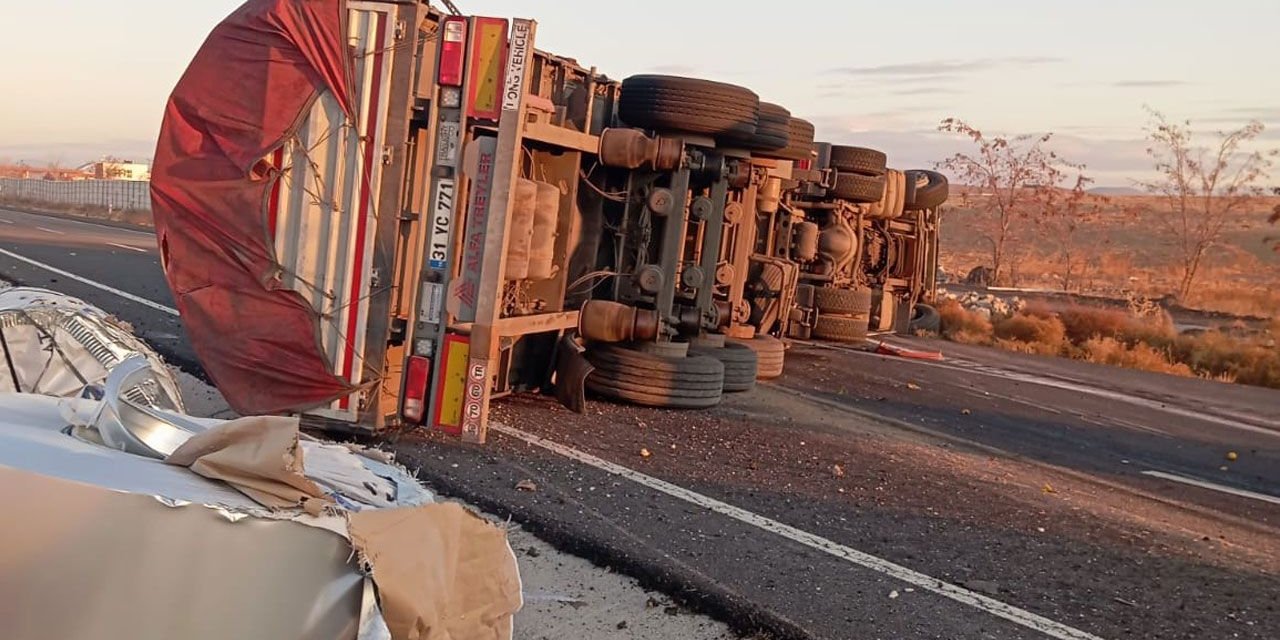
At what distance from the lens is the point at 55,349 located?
3.88 meters

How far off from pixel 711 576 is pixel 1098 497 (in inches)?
137

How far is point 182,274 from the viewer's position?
573cm

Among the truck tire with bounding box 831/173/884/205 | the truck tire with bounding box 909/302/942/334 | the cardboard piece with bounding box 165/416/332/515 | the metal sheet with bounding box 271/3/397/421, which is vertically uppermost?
the truck tire with bounding box 831/173/884/205

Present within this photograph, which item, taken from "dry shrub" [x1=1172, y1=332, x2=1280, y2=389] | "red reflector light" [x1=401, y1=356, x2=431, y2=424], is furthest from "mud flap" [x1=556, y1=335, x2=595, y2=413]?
"dry shrub" [x1=1172, y1=332, x2=1280, y2=389]

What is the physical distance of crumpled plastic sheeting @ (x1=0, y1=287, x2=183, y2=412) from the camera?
3.78 m

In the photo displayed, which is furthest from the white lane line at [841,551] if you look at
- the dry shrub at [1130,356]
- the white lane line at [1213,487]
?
the dry shrub at [1130,356]

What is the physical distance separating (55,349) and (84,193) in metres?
50.1

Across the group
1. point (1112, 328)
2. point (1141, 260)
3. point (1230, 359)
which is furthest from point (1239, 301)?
point (1141, 260)

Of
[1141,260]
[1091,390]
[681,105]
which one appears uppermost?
[1141,260]

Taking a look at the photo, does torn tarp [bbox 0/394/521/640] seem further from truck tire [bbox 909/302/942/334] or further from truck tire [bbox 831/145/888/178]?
truck tire [bbox 909/302/942/334]

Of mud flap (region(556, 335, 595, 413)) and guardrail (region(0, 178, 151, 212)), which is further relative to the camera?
guardrail (region(0, 178, 151, 212))

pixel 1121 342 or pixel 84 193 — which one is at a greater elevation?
pixel 1121 342

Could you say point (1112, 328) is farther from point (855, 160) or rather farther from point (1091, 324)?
point (855, 160)

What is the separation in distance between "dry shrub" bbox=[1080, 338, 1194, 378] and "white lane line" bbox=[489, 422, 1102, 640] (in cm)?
1226
